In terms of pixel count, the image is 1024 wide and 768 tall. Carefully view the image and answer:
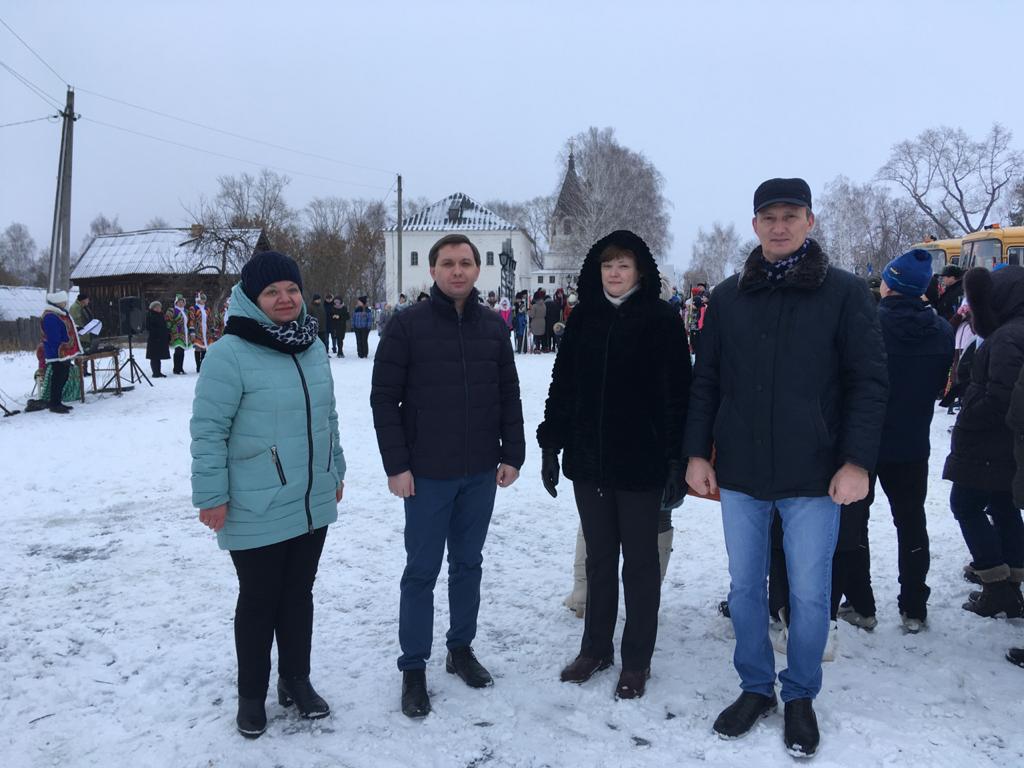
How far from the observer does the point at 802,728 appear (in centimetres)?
265

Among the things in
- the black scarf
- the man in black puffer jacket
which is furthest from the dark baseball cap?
the black scarf

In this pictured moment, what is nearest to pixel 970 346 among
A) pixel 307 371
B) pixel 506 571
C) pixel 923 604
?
pixel 923 604

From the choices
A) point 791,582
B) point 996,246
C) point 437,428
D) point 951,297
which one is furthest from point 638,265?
point 996,246

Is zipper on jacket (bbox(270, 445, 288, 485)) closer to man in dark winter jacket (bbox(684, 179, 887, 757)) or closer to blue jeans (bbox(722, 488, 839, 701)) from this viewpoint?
man in dark winter jacket (bbox(684, 179, 887, 757))

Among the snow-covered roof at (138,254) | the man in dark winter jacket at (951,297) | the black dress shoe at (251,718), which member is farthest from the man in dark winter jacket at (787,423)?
the snow-covered roof at (138,254)

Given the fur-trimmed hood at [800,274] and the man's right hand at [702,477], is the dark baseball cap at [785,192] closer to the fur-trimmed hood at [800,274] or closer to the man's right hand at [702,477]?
the fur-trimmed hood at [800,274]

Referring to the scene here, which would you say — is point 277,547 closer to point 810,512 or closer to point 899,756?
point 810,512

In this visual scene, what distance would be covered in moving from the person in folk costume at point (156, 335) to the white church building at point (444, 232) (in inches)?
1791

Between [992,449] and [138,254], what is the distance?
3971 centimetres

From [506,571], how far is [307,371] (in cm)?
217

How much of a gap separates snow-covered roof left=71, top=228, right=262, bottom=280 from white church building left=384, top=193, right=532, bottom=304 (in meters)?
24.9

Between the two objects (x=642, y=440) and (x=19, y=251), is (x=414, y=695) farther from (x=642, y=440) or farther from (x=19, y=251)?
(x=19, y=251)

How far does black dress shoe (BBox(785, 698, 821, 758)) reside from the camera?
260cm

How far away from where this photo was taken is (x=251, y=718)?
2748mm
